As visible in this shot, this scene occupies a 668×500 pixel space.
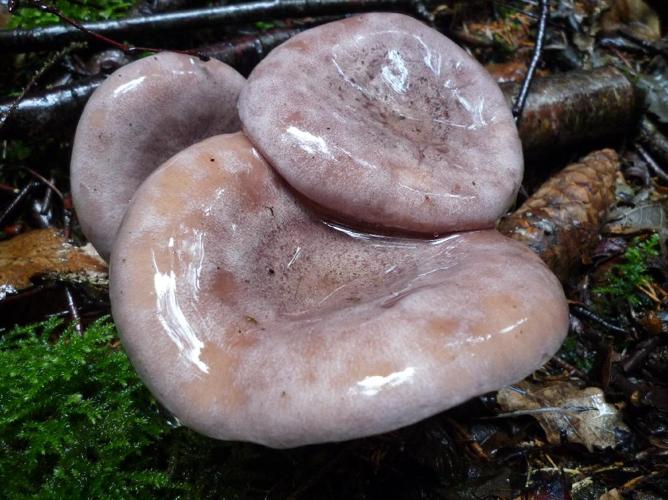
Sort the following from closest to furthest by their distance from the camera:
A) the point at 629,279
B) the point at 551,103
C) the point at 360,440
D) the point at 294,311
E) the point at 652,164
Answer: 1. the point at 294,311
2. the point at 360,440
3. the point at 629,279
4. the point at 551,103
5. the point at 652,164

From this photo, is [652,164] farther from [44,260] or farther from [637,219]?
[44,260]

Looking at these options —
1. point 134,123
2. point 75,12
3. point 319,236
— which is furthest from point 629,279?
point 75,12

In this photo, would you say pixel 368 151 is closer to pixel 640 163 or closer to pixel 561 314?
pixel 561 314

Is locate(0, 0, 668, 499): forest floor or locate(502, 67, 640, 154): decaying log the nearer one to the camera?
locate(0, 0, 668, 499): forest floor

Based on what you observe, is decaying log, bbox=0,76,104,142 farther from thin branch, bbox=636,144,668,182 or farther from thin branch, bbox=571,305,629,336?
thin branch, bbox=636,144,668,182

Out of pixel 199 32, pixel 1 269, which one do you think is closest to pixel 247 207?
pixel 1 269

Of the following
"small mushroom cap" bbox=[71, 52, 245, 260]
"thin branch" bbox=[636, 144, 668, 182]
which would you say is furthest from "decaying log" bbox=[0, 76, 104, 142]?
"thin branch" bbox=[636, 144, 668, 182]
